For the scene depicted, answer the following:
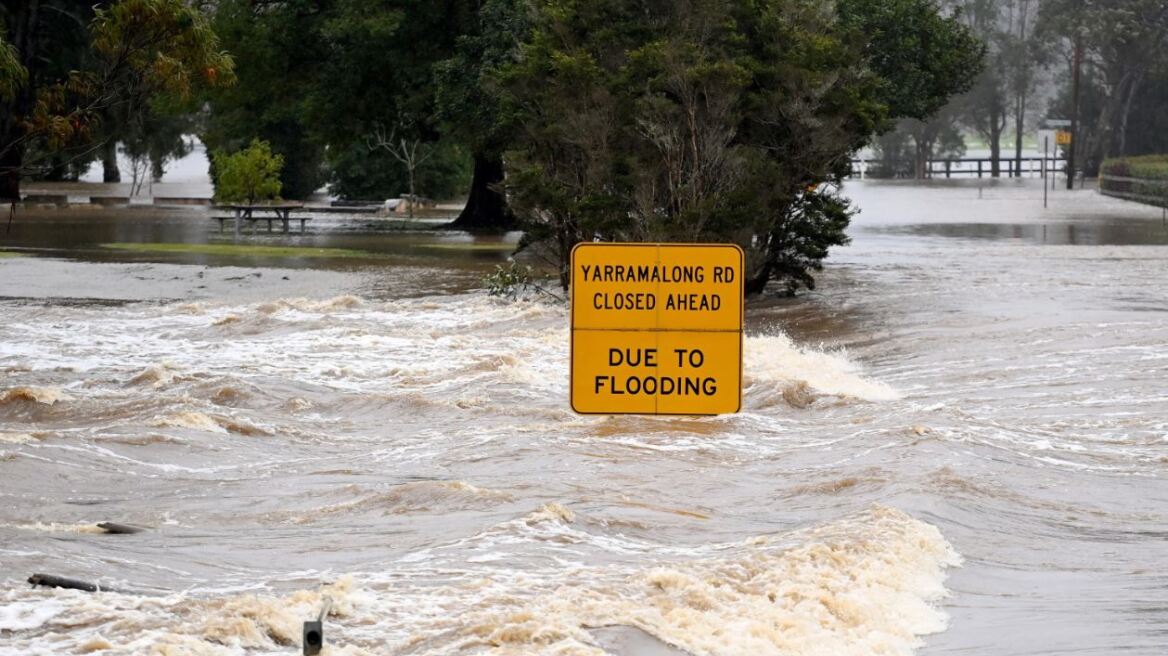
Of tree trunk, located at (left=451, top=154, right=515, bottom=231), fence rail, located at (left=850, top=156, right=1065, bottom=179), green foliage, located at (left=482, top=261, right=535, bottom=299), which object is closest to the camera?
green foliage, located at (left=482, top=261, right=535, bottom=299)

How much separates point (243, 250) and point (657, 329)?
28514 mm

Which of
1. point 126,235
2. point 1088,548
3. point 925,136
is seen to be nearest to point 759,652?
point 1088,548

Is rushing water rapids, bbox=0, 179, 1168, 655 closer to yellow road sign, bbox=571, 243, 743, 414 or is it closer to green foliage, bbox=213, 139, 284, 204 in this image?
yellow road sign, bbox=571, 243, 743, 414

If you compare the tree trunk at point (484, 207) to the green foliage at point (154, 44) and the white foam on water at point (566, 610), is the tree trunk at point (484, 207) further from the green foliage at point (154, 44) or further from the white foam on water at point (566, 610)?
the white foam on water at point (566, 610)

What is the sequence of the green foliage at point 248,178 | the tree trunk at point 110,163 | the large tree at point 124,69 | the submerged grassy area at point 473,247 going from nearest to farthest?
the large tree at point 124,69 < the submerged grassy area at point 473,247 < the green foliage at point 248,178 < the tree trunk at point 110,163

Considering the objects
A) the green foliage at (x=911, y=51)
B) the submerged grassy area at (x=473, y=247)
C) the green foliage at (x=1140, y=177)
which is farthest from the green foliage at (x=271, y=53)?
the green foliage at (x=1140, y=177)

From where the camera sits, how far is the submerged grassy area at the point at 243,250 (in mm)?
34125

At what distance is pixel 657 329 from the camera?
757 cm

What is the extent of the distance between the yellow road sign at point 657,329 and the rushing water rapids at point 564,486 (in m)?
1.07

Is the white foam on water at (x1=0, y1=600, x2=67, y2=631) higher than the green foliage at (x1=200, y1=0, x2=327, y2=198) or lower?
lower

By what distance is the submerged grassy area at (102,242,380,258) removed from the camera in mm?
34125

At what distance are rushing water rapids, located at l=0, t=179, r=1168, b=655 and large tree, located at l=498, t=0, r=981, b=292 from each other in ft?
5.37

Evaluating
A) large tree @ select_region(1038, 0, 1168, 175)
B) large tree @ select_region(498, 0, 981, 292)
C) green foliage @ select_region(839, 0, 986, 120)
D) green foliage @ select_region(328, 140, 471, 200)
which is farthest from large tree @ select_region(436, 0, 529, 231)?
large tree @ select_region(1038, 0, 1168, 175)

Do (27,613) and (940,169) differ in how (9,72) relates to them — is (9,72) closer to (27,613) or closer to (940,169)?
(27,613)
